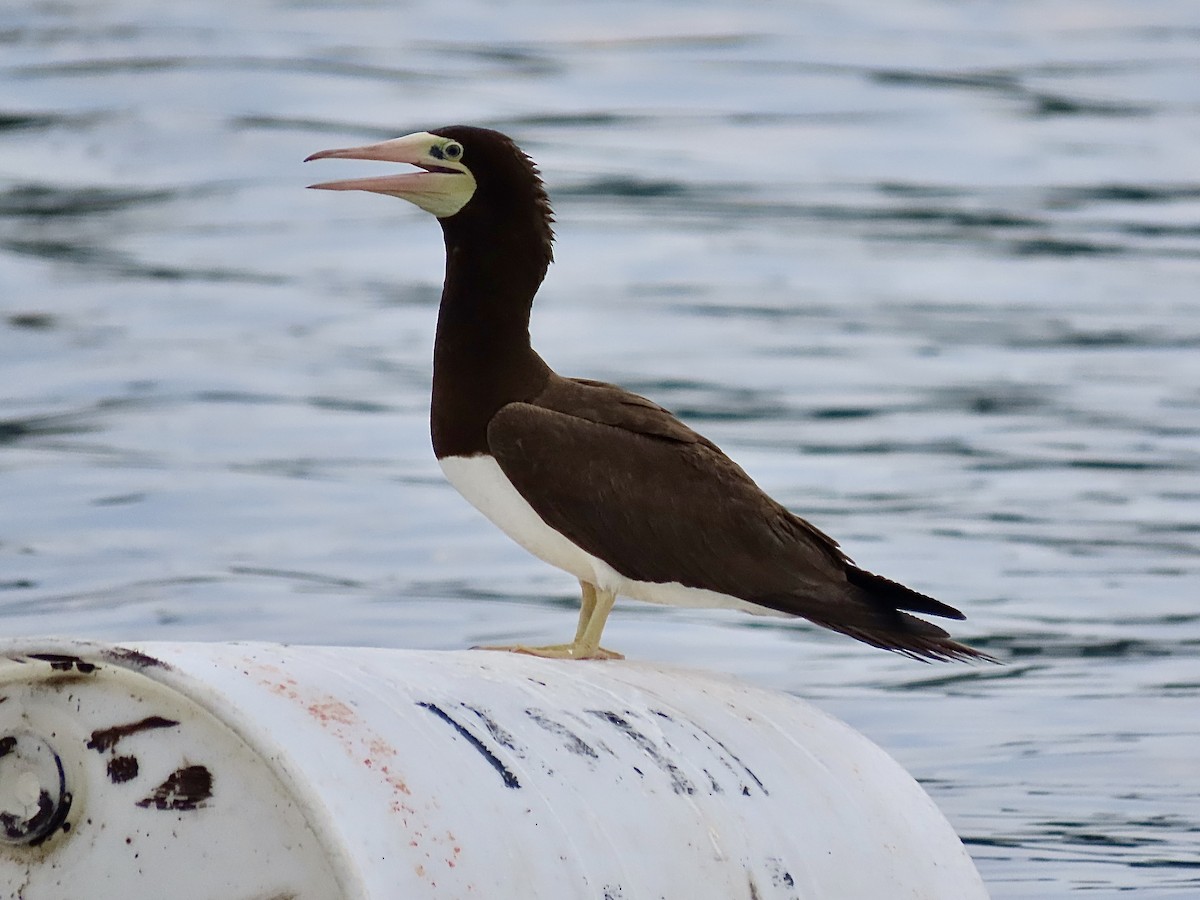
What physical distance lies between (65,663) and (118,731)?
158 mm

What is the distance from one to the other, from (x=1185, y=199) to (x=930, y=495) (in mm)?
11765

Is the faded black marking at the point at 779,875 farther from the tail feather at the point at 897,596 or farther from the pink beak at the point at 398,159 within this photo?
the pink beak at the point at 398,159

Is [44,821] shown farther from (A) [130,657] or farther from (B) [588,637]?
(B) [588,637]

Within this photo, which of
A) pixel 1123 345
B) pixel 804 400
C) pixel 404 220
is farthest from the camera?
pixel 404 220

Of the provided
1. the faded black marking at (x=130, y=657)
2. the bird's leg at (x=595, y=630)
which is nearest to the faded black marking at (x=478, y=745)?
the faded black marking at (x=130, y=657)

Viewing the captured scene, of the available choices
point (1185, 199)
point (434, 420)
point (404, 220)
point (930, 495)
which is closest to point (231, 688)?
point (434, 420)

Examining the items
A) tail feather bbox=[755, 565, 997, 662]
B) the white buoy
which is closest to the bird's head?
tail feather bbox=[755, 565, 997, 662]

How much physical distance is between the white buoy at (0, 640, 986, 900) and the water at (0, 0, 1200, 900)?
622cm

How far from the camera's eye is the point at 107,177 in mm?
30141

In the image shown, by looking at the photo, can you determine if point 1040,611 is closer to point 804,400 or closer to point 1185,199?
point 804,400

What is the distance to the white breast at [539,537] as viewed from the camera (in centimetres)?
691

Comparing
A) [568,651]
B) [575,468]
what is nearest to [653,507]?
[575,468]

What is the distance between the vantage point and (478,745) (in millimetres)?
4777

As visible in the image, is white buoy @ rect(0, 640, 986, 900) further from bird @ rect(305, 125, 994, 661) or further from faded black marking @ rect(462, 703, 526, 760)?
bird @ rect(305, 125, 994, 661)
